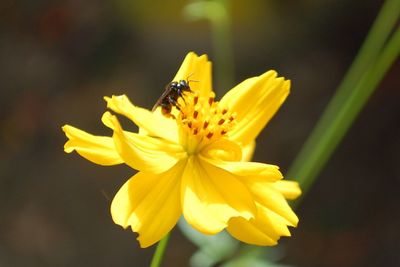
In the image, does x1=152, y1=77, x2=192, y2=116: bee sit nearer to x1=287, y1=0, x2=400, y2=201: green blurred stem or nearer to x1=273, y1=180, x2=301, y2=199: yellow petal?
x1=273, y1=180, x2=301, y2=199: yellow petal

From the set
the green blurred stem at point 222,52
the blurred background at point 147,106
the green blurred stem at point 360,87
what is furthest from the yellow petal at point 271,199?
the blurred background at point 147,106

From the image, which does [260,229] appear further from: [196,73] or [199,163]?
[196,73]

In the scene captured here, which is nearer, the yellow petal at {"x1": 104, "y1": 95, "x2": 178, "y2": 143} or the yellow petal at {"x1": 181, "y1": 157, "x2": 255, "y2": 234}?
the yellow petal at {"x1": 181, "y1": 157, "x2": 255, "y2": 234}

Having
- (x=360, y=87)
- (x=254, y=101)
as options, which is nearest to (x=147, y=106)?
(x=360, y=87)

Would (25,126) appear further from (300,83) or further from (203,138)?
(203,138)

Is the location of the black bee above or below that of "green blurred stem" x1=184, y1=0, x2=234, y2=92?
above

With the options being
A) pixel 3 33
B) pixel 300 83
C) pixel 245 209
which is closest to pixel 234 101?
pixel 245 209

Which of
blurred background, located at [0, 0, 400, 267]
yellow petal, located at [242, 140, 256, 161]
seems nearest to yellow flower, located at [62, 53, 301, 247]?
yellow petal, located at [242, 140, 256, 161]
